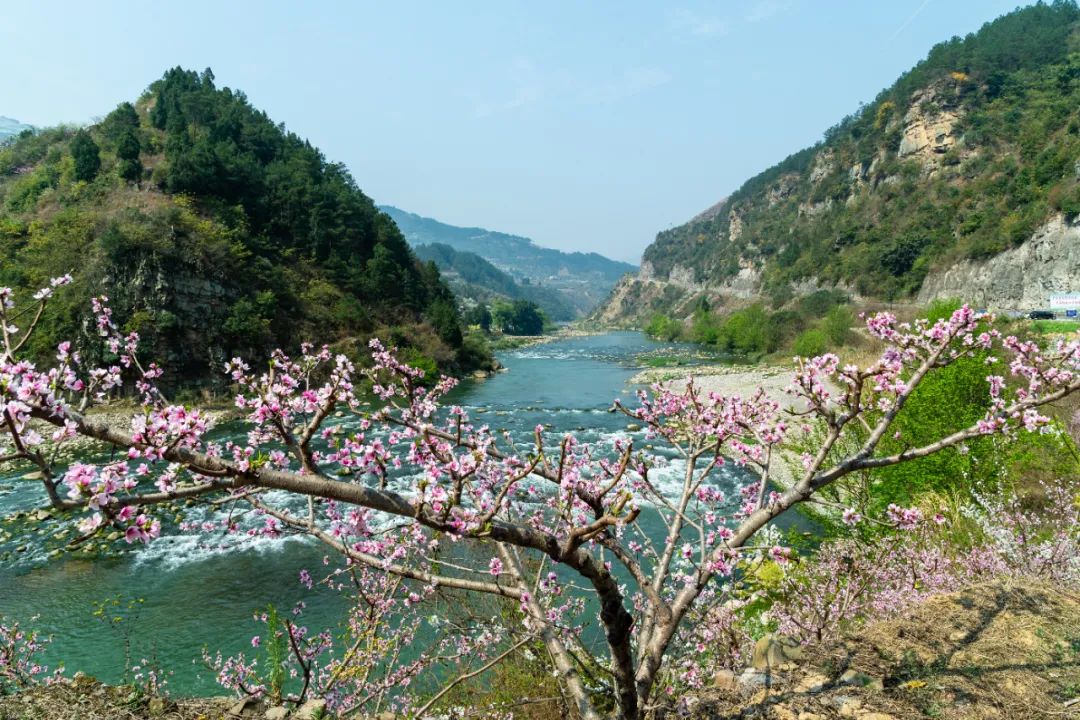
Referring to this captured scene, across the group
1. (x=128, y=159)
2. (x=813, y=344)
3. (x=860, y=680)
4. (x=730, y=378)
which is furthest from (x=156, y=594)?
(x=128, y=159)

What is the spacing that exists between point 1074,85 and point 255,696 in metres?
122

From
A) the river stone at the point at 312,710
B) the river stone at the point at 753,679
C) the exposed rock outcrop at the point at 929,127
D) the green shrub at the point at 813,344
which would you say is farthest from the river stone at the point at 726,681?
the exposed rock outcrop at the point at 929,127

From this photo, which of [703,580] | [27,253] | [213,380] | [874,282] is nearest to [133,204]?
[27,253]

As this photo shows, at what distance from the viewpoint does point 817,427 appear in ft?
53.5

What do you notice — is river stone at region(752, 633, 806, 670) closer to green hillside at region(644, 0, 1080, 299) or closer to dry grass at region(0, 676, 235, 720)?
dry grass at region(0, 676, 235, 720)

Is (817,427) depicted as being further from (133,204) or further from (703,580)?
(133,204)

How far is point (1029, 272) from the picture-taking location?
60094 mm

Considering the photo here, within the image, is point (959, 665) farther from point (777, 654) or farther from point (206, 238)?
point (206, 238)

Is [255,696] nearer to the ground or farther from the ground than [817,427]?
nearer to the ground

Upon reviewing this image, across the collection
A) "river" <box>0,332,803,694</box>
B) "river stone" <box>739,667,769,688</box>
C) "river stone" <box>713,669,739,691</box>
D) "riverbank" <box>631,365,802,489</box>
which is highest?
"river stone" <box>739,667,769,688</box>

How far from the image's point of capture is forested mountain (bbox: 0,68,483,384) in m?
46.1

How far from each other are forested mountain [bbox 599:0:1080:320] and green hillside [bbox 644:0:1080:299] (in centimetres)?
25

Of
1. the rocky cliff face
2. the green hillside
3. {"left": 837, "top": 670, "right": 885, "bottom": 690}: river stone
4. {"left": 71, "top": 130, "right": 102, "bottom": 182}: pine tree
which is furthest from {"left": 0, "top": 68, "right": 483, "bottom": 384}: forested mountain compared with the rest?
the green hillside

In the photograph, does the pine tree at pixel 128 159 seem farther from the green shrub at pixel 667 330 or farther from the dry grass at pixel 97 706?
the green shrub at pixel 667 330
